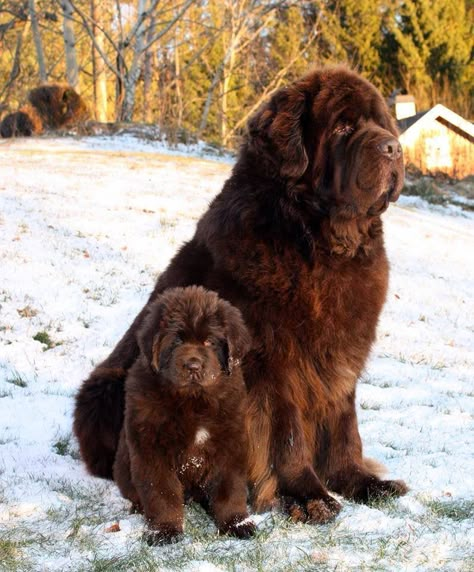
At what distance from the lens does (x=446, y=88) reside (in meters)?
36.4

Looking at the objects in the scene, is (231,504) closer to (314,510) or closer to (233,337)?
(314,510)

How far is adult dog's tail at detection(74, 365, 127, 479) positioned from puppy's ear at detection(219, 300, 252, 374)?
0.90 metres

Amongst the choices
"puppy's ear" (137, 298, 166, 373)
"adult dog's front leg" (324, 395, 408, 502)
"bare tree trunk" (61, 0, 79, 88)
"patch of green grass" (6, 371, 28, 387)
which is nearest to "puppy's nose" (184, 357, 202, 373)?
"puppy's ear" (137, 298, 166, 373)

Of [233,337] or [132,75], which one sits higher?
[132,75]

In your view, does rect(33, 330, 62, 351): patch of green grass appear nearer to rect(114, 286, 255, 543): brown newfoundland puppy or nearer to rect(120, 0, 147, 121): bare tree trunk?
rect(114, 286, 255, 543): brown newfoundland puppy

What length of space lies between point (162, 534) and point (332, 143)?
1997 mm

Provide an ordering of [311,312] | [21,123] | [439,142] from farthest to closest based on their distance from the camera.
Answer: [439,142] → [21,123] → [311,312]

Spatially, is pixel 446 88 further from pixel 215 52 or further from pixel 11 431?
pixel 11 431

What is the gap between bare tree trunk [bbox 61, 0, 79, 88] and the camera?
2468cm

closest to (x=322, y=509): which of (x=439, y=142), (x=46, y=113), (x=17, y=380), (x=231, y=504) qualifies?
(x=231, y=504)

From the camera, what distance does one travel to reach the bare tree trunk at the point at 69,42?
24677 millimetres

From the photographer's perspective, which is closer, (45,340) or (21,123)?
(45,340)

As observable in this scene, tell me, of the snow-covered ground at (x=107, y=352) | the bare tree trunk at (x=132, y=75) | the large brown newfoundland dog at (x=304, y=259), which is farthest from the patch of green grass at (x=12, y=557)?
the bare tree trunk at (x=132, y=75)

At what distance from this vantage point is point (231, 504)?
343 cm
